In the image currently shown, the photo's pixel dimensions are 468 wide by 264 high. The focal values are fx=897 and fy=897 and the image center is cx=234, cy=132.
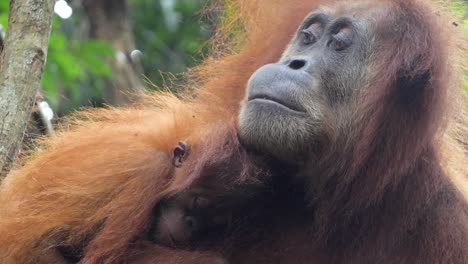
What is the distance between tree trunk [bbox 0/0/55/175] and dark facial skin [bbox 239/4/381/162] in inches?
34.2

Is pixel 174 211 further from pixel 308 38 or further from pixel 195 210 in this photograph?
pixel 308 38

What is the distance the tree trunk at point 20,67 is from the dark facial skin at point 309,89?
2.85 ft

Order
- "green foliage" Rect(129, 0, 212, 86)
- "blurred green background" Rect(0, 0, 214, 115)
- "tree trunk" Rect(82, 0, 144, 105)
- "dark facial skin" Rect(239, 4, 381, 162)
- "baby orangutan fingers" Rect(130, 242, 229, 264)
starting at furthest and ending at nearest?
"green foliage" Rect(129, 0, 212, 86)
"tree trunk" Rect(82, 0, 144, 105)
"blurred green background" Rect(0, 0, 214, 115)
"baby orangutan fingers" Rect(130, 242, 229, 264)
"dark facial skin" Rect(239, 4, 381, 162)

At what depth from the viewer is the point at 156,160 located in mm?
3938

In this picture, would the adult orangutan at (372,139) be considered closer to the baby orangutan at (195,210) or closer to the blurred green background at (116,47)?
the baby orangutan at (195,210)

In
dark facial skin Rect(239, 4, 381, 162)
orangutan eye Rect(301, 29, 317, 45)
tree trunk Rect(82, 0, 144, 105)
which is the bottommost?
tree trunk Rect(82, 0, 144, 105)

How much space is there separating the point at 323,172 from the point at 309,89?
35 cm

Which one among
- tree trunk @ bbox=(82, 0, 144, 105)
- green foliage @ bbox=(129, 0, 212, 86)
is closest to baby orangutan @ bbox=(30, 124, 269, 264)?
tree trunk @ bbox=(82, 0, 144, 105)

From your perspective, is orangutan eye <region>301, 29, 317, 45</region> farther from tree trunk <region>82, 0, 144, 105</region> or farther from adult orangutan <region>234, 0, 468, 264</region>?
tree trunk <region>82, 0, 144, 105</region>

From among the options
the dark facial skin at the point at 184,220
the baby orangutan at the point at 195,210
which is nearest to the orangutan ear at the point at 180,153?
the baby orangutan at the point at 195,210

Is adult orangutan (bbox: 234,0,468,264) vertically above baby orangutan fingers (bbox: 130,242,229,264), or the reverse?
adult orangutan (bbox: 234,0,468,264)

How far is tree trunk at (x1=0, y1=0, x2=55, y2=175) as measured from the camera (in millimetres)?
3592

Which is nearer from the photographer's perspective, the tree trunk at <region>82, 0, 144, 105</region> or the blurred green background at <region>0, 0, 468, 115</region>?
the blurred green background at <region>0, 0, 468, 115</region>

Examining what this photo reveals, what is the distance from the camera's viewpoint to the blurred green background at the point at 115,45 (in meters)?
6.14
